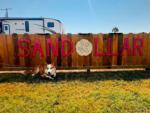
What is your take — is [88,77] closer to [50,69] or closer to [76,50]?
[76,50]

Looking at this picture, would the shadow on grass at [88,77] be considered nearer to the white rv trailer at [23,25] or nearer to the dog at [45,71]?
the dog at [45,71]

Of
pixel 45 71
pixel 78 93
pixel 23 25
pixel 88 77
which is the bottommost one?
pixel 78 93

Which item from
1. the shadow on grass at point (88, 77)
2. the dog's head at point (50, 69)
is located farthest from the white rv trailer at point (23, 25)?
the dog's head at point (50, 69)

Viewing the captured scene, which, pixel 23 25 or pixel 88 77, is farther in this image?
pixel 23 25

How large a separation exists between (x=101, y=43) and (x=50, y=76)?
303cm

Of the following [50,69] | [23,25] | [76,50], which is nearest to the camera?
[50,69]

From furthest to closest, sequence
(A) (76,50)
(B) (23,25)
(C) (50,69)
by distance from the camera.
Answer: (B) (23,25) → (A) (76,50) → (C) (50,69)

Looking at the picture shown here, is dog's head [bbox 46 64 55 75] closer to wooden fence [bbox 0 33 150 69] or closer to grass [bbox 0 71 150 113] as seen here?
grass [bbox 0 71 150 113]

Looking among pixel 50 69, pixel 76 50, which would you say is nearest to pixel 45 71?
pixel 50 69

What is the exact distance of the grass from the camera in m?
5.64

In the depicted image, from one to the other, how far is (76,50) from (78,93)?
3503mm

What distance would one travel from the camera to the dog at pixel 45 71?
30.6 ft

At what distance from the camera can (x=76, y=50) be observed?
1016 cm

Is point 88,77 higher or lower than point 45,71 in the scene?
lower
